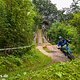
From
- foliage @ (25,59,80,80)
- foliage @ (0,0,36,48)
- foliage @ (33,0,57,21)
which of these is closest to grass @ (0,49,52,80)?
foliage @ (0,0,36,48)

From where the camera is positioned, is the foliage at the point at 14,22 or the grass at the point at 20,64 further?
the foliage at the point at 14,22

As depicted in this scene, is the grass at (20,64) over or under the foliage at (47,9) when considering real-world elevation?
under

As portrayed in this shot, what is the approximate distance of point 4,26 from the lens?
46.9 feet

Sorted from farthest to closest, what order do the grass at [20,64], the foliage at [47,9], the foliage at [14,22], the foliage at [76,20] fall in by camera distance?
the foliage at [47,9]
the foliage at [76,20]
the foliage at [14,22]
the grass at [20,64]

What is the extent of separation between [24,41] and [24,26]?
92 cm

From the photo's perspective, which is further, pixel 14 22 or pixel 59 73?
pixel 14 22

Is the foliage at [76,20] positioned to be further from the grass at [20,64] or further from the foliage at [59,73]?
the foliage at [59,73]

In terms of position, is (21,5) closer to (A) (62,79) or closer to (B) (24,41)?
(B) (24,41)

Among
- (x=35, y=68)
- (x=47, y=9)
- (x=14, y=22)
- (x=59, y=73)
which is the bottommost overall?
(x=35, y=68)

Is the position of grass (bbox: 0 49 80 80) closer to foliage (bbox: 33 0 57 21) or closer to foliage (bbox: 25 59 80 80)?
foliage (bbox: 25 59 80 80)

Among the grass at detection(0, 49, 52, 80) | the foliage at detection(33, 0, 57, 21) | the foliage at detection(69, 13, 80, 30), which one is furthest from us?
the foliage at detection(33, 0, 57, 21)

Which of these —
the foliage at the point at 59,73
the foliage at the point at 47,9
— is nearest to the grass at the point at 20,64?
the foliage at the point at 59,73

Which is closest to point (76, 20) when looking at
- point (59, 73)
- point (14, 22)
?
point (14, 22)

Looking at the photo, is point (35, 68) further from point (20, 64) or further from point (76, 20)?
point (76, 20)
